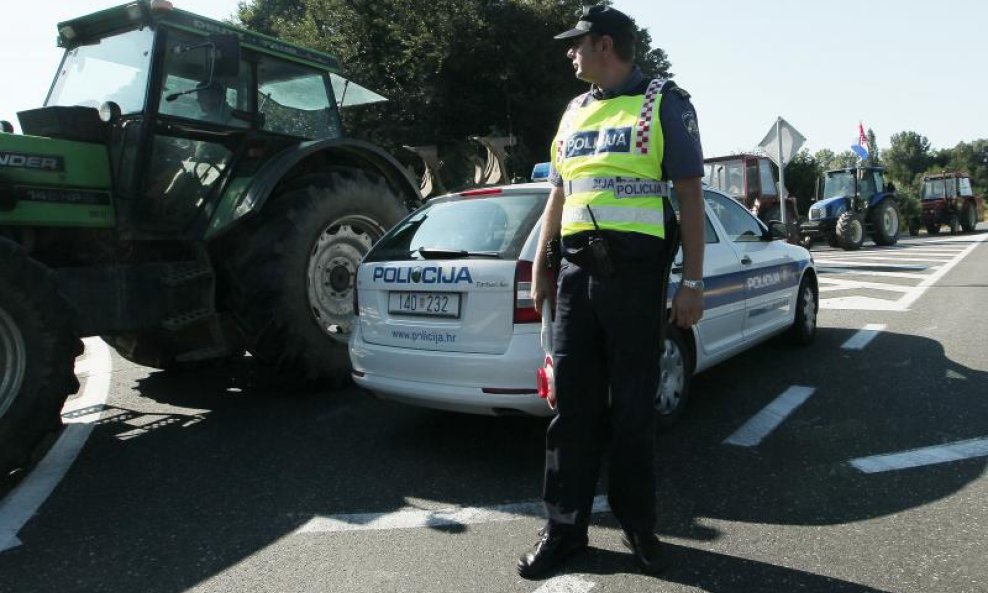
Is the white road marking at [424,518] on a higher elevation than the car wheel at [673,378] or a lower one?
lower

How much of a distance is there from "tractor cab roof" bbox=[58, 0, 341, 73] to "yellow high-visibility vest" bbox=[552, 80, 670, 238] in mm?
3275

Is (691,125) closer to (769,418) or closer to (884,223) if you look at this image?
(769,418)

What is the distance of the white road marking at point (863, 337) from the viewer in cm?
677

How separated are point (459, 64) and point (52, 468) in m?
22.3

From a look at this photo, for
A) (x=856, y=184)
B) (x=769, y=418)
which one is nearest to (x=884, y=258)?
(x=856, y=184)

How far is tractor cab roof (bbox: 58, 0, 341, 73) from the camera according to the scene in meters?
4.79

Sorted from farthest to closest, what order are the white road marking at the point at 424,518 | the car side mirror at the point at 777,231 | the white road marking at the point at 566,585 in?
the car side mirror at the point at 777,231 → the white road marking at the point at 424,518 → the white road marking at the point at 566,585

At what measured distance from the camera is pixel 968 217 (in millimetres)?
30812

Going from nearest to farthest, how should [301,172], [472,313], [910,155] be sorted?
[472,313], [301,172], [910,155]

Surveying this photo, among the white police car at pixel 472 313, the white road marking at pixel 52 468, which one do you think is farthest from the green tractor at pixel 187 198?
the white police car at pixel 472 313

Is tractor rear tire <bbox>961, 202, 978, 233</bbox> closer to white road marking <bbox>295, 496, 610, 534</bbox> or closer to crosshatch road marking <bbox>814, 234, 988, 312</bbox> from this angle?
crosshatch road marking <bbox>814, 234, 988, 312</bbox>

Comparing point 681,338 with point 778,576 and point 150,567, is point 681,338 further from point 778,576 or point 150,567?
point 150,567

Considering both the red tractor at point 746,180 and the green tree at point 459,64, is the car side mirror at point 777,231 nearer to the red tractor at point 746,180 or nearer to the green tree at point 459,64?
the red tractor at point 746,180

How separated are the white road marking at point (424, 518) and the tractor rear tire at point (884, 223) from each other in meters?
21.2
